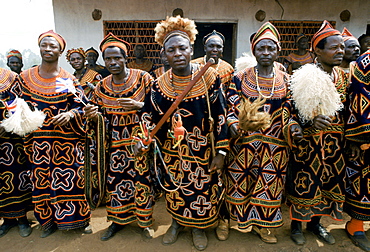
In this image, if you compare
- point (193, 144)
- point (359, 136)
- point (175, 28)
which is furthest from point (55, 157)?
point (359, 136)

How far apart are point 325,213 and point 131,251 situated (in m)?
2.30

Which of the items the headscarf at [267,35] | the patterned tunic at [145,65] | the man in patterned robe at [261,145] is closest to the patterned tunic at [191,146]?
the man in patterned robe at [261,145]

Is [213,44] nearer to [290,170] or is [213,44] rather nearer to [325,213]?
[290,170]

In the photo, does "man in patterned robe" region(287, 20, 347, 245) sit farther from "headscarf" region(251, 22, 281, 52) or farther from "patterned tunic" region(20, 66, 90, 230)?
"patterned tunic" region(20, 66, 90, 230)

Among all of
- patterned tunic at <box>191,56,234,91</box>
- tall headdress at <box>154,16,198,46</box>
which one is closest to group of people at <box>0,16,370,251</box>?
tall headdress at <box>154,16,198,46</box>

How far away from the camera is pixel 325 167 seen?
294cm

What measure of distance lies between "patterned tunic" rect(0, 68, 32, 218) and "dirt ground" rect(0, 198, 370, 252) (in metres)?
0.39

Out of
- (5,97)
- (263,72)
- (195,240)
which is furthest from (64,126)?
(263,72)

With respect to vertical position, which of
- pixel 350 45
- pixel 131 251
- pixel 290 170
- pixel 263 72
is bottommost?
pixel 131 251

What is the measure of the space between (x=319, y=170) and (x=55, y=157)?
302 centimetres

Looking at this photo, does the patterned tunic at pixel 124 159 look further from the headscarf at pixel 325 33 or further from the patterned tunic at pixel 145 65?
the patterned tunic at pixel 145 65

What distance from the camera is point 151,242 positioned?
318cm

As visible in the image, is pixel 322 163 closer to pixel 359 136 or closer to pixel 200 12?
pixel 359 136

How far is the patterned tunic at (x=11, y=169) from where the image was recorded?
124 inches
